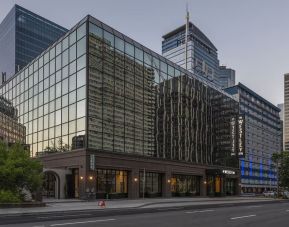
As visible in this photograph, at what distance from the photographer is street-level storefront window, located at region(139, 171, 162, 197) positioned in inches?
2354

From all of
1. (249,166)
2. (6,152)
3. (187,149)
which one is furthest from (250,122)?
(6,152)

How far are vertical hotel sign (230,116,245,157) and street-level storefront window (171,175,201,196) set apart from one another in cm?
886

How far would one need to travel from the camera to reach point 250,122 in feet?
518

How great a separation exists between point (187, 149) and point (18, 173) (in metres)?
39.4

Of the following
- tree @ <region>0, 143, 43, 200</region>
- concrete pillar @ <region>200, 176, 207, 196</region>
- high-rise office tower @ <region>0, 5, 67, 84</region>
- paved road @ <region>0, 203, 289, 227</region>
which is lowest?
concrete pillar @ <region>200, 176, 207, 196</region>

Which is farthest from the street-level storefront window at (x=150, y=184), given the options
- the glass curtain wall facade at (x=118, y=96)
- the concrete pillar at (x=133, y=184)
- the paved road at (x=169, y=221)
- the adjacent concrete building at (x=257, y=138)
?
the adjacent concrete building at (x=257, y=138)

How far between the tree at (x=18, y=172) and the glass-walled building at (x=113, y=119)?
496 inches

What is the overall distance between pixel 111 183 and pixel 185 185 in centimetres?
1947

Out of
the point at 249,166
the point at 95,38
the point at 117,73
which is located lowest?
the point at 249,166

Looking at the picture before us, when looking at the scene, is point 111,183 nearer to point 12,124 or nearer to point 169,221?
point 169,221

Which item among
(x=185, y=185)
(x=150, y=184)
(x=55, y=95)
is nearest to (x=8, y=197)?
(x=55, y=95)

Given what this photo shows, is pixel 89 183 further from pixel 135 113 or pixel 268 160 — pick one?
pixel 268 160

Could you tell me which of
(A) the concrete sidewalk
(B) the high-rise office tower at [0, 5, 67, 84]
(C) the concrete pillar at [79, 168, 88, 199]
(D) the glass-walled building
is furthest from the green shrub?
(B) the high-rise office tower at [0, 5, 67, 84]

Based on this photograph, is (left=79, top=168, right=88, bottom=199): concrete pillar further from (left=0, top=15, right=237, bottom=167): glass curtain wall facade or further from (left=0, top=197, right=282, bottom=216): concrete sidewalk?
(left=0, top=15, right=237, bottom=167): glass curtain wall facade
